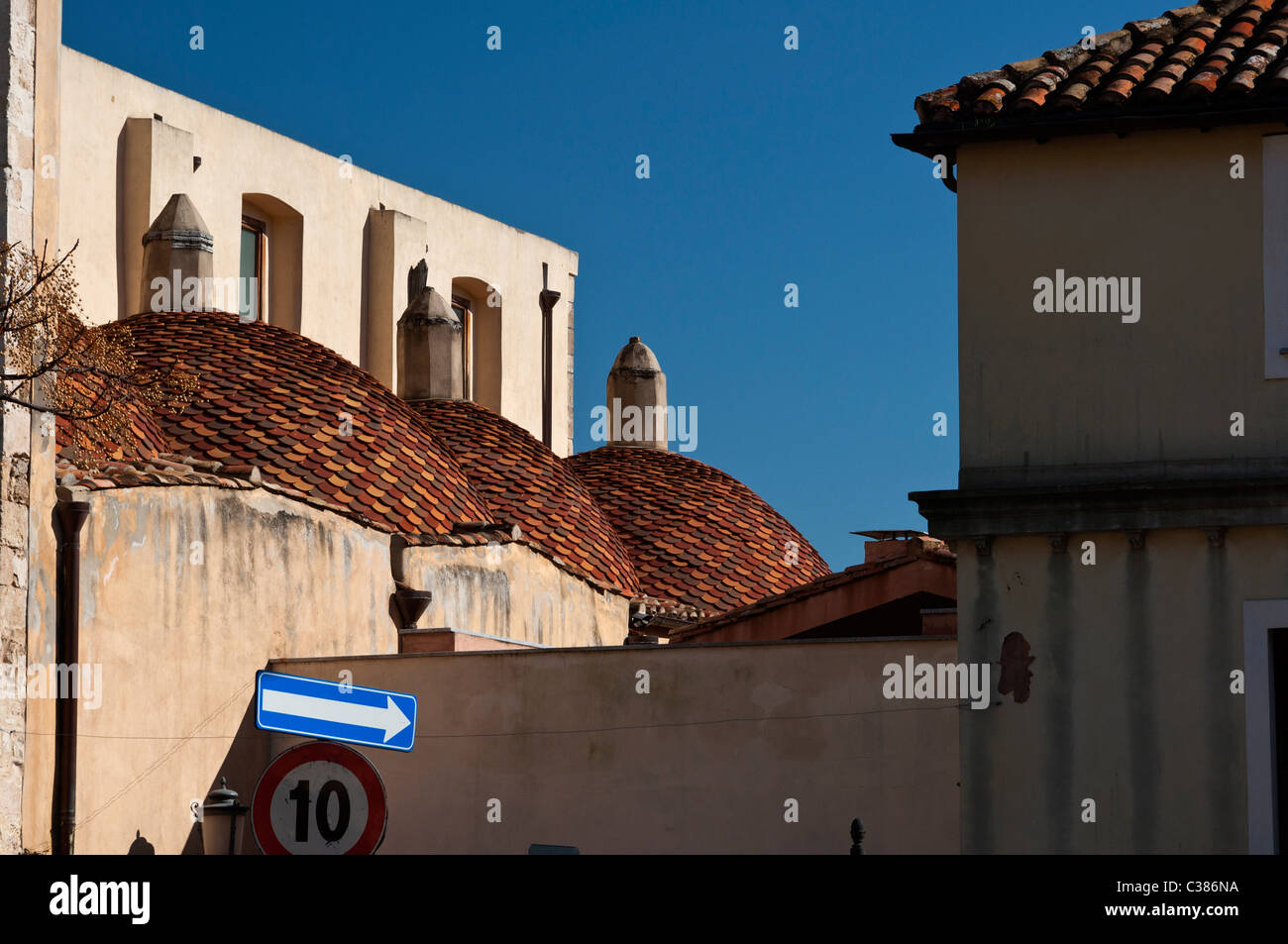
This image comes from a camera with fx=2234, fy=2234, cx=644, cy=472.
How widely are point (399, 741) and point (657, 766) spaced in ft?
20.7

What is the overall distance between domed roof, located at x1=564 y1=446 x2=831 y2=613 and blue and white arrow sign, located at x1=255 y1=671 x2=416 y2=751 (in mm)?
16486

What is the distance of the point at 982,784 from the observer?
11617mm

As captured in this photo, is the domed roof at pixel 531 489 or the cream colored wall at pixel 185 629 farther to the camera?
the domed roof at pixel 531 489

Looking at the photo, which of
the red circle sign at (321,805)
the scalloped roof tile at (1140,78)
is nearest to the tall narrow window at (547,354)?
the scalloped roof tile at (1140,78)

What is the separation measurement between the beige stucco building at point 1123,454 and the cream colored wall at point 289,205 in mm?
12654

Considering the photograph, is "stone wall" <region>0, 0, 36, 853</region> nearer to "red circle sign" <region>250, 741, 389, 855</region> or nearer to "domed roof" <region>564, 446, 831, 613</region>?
"red circle sign" <region>250, 741, 389, 855</region>

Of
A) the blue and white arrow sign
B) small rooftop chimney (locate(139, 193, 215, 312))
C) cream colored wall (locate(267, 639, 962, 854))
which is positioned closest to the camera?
the blue and white arrow sign

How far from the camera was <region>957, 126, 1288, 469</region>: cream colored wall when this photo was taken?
11.6m

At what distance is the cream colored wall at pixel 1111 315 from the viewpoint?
11609mm

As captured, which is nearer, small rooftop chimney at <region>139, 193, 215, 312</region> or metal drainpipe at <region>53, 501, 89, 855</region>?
metal drainpipe at <region>53, 501, 89, 855</region>

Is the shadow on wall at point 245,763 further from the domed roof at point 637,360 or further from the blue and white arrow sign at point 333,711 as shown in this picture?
the domed roof at point 637,360

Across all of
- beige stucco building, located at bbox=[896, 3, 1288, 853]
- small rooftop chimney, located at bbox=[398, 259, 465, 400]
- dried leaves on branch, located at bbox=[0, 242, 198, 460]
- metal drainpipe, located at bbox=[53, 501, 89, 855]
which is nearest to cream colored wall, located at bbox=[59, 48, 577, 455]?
small rooftop chimney, located at bbox=[398, 259, 465, 400]

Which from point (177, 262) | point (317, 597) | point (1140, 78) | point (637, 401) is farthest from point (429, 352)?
point (1140, 78)
